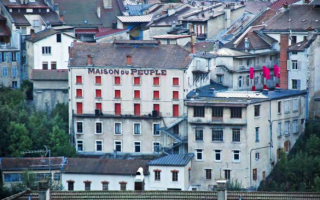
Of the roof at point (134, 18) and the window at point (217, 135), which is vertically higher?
the roof at point (134, 18)

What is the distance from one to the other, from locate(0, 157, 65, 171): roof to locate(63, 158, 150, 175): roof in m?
0.84

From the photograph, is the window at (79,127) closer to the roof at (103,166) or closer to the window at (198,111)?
the roof at (103,166)

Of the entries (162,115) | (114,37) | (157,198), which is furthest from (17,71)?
(157,198)

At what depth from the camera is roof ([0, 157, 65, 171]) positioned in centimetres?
10019

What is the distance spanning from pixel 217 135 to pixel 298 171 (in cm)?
717

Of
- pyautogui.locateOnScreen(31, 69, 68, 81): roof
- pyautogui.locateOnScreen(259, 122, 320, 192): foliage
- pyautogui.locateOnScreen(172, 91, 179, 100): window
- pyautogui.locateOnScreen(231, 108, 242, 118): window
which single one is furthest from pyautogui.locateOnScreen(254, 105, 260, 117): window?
pyautogui.locateOnScreen(31, 69, 68, 81): roof

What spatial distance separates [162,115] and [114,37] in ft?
78.4

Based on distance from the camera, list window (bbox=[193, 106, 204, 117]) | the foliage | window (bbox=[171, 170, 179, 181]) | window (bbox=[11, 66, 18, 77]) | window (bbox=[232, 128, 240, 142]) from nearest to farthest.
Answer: the foliage
window (bbox=[171, 170, 179, 181])
window (bbox=[232, 128, 240, 142])
window (bbox=[193, 106, 204, 117])
window (bbox=[11, 66, 18, 77])

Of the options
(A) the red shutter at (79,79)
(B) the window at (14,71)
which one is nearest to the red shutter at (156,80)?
(A) the red shutter at (79,79)

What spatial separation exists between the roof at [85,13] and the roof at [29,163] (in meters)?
34.8

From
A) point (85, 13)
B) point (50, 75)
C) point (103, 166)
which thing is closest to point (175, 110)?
point (103, 166)

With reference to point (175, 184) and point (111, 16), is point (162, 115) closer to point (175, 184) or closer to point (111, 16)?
point (175, 184)

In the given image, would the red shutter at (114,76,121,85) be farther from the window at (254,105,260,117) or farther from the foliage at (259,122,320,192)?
the foliage at (259,122,320,192)

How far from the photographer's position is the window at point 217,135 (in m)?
99.4
